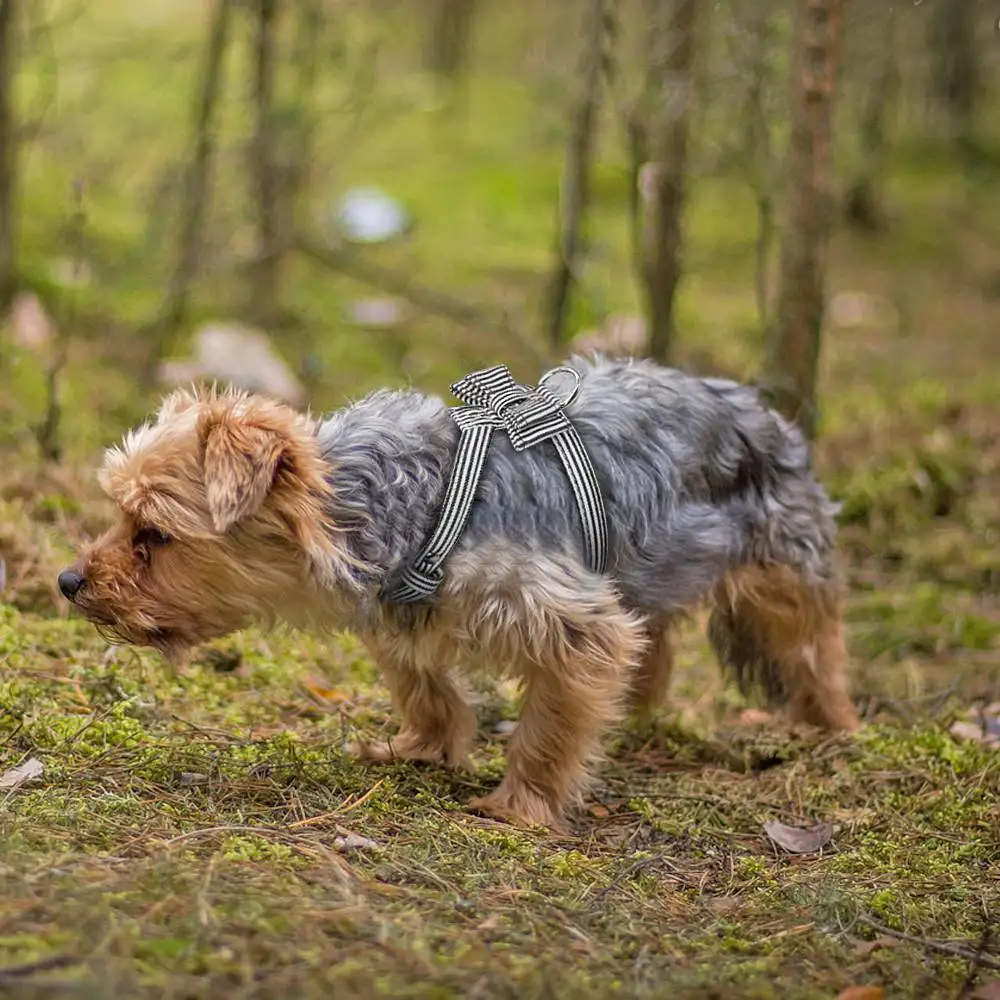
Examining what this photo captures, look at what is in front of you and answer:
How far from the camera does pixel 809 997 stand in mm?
3096

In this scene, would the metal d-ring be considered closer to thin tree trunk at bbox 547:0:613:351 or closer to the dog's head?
the dog's head

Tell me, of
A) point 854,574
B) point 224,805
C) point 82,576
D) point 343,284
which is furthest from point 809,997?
point 343,284

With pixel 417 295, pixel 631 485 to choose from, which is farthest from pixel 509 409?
pixel 417 295

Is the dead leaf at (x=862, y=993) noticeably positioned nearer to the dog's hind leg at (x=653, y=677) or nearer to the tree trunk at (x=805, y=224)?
the dog's hind leg at (x=653, y=677)

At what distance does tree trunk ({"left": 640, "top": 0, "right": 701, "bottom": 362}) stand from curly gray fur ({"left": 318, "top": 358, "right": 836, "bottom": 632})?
3393 mm

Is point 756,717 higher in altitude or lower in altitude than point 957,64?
lower

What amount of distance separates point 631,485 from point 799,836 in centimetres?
136

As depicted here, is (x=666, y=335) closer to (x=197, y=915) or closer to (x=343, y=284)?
(x=343, y=284)

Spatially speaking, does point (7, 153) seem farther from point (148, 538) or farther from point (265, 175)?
point (148, 538)

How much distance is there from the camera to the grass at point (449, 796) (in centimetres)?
304

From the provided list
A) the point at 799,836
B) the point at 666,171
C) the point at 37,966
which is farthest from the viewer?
the point at 666,171

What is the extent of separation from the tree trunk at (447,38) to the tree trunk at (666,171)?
13.5m

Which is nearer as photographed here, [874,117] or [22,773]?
[22,773]

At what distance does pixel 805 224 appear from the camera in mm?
7195
